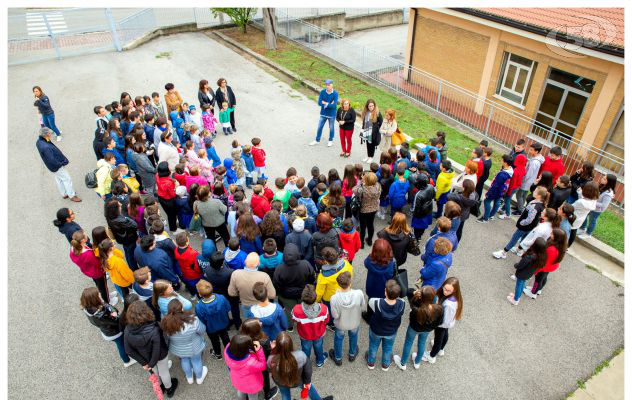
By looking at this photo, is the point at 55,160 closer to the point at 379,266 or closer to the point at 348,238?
the point at 348,238

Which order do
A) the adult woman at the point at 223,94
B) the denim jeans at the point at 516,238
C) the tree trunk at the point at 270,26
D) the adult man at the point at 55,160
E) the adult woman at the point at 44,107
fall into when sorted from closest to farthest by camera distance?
1. the denim jeans at the point at 516,238
2. the adult man at the point at 55,160
3. the adult woman at the point at 44,107
4. the adult woman at the point at 223,94
5. the tree trunk at the point at 270,26

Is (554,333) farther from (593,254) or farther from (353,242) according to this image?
(353,242)

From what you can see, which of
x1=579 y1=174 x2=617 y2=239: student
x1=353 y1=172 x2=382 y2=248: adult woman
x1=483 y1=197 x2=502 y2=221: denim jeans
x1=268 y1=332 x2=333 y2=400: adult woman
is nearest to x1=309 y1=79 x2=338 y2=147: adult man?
x1=353 y1=172 x2=382 y2=248: adult woman

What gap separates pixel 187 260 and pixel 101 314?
4.12 feet

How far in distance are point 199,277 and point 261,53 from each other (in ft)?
45.5

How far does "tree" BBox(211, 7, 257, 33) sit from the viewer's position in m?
18.8

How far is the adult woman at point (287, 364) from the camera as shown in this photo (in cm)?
388

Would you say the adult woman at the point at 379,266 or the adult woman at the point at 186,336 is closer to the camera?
the adult woman at the point at 186,336

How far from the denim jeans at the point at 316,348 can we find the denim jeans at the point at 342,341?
0.20 metres

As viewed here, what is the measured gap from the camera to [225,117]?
36.1 feet

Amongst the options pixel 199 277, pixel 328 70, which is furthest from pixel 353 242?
pixel 328 70

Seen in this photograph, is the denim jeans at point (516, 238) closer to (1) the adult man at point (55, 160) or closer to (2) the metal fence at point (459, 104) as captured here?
(2) the metal fence at point (459, 104)

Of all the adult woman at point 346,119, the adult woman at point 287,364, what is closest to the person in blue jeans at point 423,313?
the adult woman at point 287,364

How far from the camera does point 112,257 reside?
5434 millimetres
